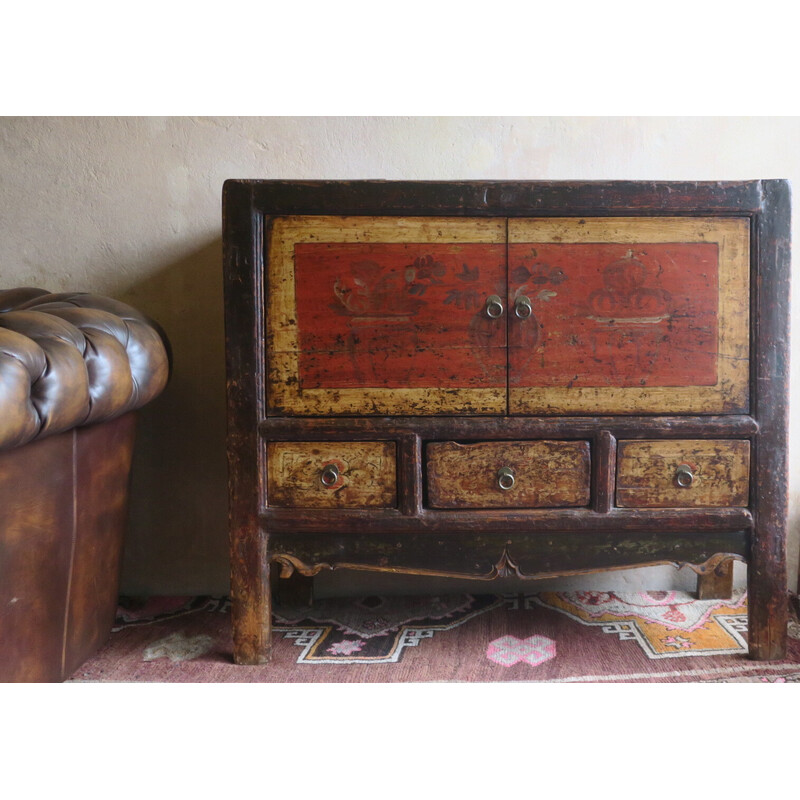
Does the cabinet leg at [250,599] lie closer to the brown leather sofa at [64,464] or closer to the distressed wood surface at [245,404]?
the distressed wood surface at [245,404]

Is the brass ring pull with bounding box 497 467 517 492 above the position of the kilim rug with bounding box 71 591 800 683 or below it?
above

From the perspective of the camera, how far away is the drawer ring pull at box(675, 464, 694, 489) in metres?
1.53

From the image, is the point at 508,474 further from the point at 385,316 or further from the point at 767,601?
the point at 767,601

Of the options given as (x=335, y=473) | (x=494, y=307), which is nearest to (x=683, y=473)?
(x=494, y=307)

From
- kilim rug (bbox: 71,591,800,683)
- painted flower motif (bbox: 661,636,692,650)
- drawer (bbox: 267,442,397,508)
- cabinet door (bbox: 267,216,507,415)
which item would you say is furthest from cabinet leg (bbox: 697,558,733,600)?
drawer (bbox: 267,442,397,508)

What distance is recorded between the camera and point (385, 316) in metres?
1.52

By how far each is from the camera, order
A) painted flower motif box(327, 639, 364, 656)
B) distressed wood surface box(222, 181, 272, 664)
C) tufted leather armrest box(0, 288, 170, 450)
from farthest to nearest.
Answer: painted flower motif box(327, 639, 364, 656) < distressed wood surface box(222, 181, 272, 664) < tufted leather armrest box(0, 288, 170, 450)

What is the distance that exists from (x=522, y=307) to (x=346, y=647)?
98cm

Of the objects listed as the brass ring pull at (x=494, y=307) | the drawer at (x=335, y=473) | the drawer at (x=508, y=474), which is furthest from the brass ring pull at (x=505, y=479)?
the brass ring pull at (x=494, y=307)

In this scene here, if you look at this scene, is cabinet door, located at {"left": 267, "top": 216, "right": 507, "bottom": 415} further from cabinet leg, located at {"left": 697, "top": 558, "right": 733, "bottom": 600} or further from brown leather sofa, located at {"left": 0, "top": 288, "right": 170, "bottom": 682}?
cabinet leg, located at {"left": 697, "top": 558, "right": 733, "bottom": 600}

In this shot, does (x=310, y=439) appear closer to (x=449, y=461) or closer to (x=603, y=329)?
(x=449, y=461)

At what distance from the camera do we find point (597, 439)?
5.02 ft

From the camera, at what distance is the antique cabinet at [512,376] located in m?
1.50

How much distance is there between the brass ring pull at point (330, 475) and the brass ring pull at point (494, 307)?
1.69ft
